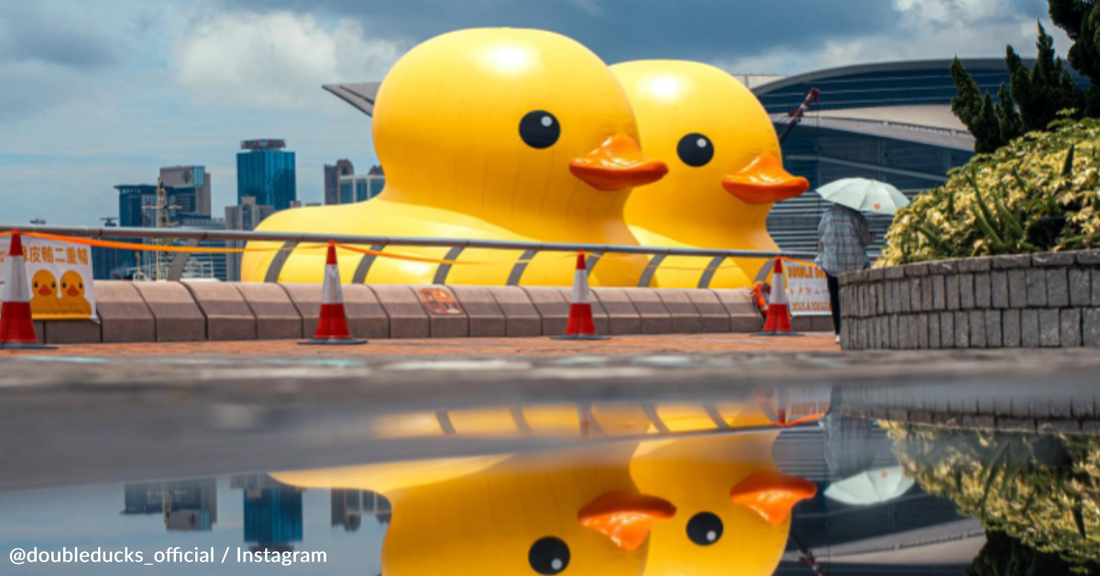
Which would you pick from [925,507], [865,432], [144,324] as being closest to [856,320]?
[865,432]

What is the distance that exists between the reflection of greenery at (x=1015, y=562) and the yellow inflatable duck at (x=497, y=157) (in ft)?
58.0

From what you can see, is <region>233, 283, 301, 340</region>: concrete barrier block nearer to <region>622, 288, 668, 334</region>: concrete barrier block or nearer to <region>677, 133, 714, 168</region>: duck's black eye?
<region>622, 288, 668, 334</region>: concrete barrier block

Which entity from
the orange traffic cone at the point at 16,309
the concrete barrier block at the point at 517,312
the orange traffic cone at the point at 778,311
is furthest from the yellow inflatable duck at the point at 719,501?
the orange traffic cone at the point at 778,311

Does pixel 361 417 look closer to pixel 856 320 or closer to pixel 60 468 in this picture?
pixel 60 468

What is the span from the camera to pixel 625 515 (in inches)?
140

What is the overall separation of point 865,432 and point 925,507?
1704 millimetres

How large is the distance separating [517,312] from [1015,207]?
6.68m

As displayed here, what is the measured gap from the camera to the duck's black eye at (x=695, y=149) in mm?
24406

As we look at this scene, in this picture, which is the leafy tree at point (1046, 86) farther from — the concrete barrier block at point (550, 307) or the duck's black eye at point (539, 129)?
the duck's black eye at point (539, 129)

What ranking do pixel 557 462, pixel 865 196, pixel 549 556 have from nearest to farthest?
pixel 549 556 → pixel 557 462 → pixel 865 196

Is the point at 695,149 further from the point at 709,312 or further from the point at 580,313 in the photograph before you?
the point at 580,313

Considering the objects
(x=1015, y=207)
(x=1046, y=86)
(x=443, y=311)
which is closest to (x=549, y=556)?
(x=1015, y=207)

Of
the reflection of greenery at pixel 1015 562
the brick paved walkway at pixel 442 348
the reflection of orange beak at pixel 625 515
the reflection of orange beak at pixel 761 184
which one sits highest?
the reflection of orange beak at pixel 761 184

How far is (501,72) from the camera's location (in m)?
21.4
